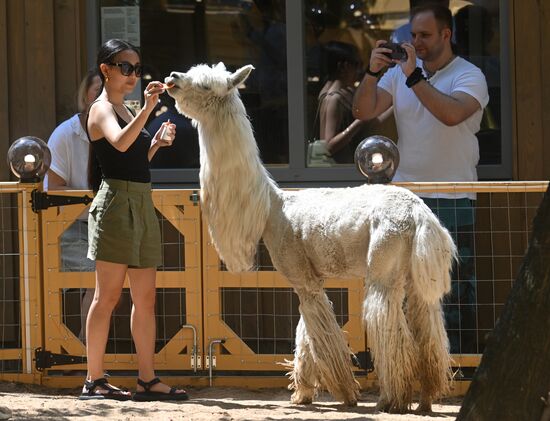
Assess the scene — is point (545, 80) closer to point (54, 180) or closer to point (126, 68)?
point (126, 68)

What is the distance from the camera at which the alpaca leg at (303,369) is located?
21.0 feet

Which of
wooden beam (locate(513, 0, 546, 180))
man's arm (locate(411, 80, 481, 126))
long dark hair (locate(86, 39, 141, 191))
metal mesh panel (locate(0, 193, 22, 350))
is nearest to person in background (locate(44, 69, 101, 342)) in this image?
metal mesh panel (locate(0, 193, 22, 350))

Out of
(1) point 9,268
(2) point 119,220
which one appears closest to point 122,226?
(2) point 119,220

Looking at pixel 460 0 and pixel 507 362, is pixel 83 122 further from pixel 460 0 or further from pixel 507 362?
pixel 507 362

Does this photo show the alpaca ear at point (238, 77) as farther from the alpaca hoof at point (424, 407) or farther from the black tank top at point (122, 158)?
the alpaca hoof at point (424, 407)

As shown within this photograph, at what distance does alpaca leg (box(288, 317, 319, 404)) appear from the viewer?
6.41 meters

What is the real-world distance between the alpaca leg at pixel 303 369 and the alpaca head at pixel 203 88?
4.14 feet

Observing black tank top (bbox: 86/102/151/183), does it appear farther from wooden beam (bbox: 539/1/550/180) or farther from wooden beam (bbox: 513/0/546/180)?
wooden beam (bbox: 539/1/550/180)

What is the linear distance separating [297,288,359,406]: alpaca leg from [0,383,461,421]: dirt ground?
0.16 m

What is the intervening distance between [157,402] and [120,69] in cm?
186

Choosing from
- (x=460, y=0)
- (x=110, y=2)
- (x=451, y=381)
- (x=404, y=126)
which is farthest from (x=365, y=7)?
(x=451, y=381)

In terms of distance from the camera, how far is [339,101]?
8.70 metres

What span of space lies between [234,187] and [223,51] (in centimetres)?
260

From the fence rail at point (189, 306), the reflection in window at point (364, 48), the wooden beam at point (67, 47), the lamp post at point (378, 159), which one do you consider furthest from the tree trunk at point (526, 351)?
the wooden beam at point (67, 47)
